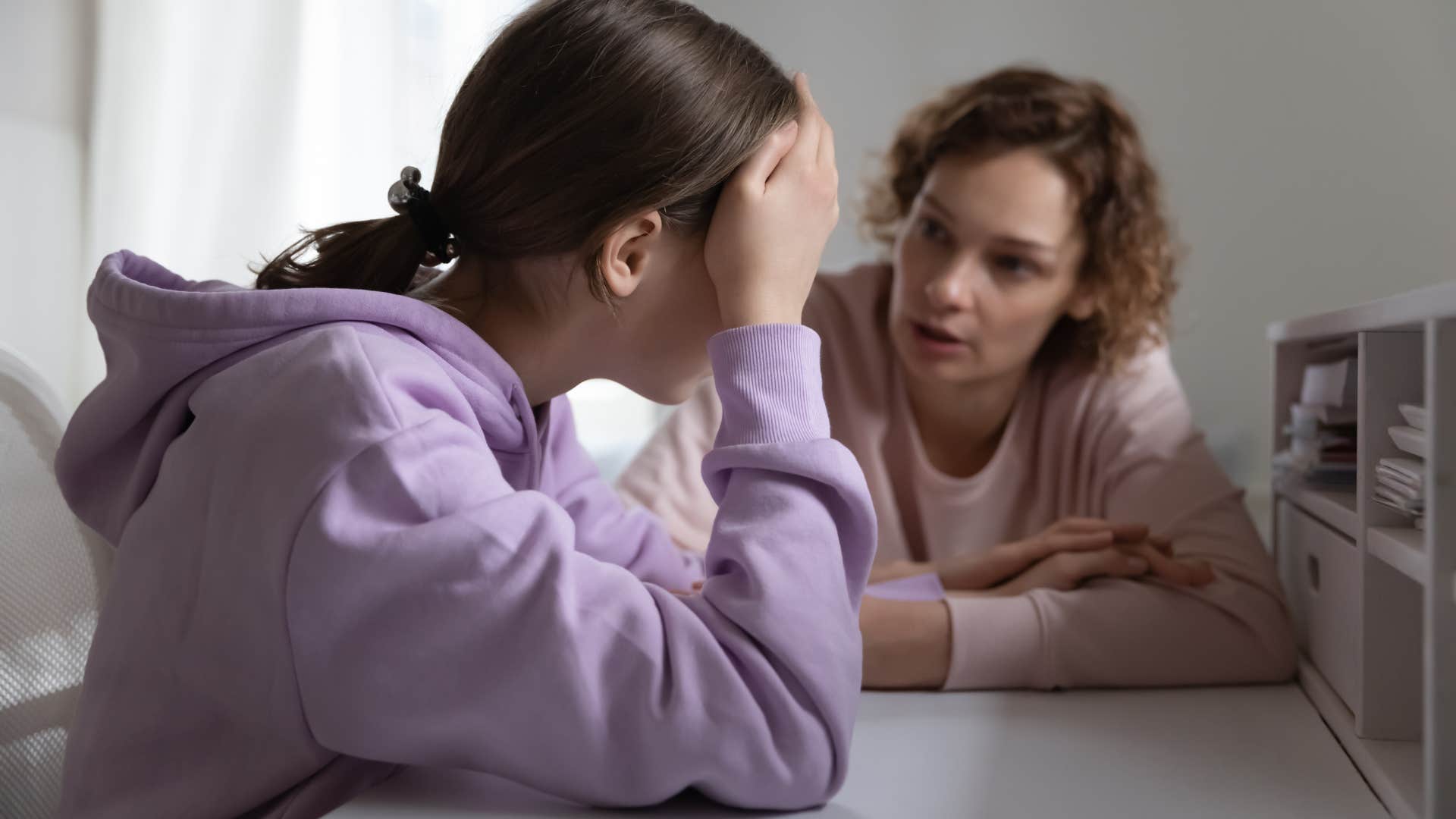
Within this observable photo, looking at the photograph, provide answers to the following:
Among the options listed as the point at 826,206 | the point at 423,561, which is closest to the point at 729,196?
the point at 826,206

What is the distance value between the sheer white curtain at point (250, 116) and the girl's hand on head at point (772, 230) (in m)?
Result: 0.93

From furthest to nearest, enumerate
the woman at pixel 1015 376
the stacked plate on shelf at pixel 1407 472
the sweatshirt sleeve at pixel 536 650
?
the woman at pixel 1015 376
the stacked plate on shelf at pixel 1407 472
the sweatshirt sleeve at pixel 536 650

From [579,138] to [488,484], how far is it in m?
0.25

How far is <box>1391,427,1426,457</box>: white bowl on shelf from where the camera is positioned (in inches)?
27.8

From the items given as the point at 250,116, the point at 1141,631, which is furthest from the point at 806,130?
the point at 250,116

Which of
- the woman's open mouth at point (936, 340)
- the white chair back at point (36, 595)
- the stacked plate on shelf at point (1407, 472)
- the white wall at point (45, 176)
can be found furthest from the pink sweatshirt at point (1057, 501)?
the white wall at point (45, 176)

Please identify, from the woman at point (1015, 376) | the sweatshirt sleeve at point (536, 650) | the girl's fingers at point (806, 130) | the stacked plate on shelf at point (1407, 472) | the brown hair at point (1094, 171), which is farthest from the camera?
the brown hair at point (1094, 171)

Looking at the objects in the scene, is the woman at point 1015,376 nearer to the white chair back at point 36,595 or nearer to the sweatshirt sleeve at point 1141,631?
the sweatshirt sleeve at point 1141,631

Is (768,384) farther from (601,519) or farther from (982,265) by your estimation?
(982,265)

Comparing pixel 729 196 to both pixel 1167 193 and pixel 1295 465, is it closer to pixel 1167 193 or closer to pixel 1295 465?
pixel 1295 465

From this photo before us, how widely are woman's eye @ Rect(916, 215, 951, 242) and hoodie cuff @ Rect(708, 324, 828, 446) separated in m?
0.69

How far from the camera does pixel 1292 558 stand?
44.2 inches

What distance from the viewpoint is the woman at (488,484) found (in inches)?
23.2

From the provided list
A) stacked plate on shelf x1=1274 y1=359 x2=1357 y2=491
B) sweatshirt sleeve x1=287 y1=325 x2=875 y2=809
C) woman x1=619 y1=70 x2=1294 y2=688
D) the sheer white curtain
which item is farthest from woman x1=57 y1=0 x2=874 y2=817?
the sheer white curtain
